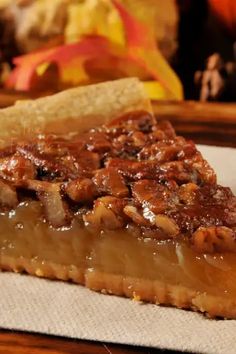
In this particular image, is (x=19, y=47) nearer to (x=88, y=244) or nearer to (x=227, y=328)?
(x=88, y=244)

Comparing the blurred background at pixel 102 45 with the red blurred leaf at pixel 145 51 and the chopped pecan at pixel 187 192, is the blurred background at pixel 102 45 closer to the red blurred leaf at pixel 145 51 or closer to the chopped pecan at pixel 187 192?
the red blurred leaf at pixel 145 51

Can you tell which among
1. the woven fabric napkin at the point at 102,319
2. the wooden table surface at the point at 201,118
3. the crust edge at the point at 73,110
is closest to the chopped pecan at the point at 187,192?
the woven fabric napkin at the point at 102,319

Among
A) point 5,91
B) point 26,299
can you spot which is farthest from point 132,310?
point 5,91

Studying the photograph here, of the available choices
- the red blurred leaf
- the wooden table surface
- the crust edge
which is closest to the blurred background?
the red blurred leaf

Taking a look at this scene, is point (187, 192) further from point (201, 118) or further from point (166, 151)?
point (201, 118)

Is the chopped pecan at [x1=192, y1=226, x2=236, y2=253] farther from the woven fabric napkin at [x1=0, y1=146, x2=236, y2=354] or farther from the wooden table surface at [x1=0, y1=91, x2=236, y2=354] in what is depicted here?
the wooden table surface at [x1=0, y1=91, x2=236, y2=354]

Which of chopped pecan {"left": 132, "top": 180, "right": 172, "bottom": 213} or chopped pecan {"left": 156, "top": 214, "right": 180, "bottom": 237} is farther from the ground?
chopped pecan {"left": 132, "top": 180, "right": 172, "bottom": 213}

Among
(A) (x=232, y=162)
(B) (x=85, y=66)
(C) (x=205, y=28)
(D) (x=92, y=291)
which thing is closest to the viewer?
(D) (x=92, y=291)

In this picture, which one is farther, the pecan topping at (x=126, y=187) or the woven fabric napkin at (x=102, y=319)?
the pecan topping at (x=126, y=187)
